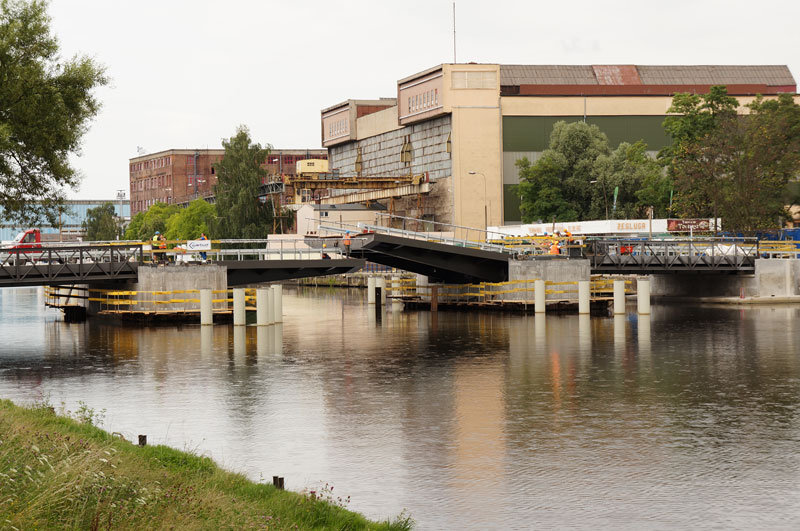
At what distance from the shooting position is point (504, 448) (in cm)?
2080

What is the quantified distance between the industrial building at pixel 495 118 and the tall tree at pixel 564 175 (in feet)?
19.1

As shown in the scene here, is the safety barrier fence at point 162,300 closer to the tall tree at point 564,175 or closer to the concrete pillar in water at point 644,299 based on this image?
the concrete pillar in water at point 644,299

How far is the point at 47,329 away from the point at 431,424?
39.0 metres

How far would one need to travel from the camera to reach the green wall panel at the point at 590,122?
408 ft

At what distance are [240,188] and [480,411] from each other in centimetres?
10656

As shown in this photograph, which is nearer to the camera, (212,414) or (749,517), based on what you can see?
(749,517)

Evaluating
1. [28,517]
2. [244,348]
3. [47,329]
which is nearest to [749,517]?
[28,517]

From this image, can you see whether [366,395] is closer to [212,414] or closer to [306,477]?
→ [212,414]

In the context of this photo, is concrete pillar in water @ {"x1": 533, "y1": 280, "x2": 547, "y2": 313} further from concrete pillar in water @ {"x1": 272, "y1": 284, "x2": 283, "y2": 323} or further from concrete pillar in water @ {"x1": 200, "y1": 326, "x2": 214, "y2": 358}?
concrete pillar in water @ {"x1": 200, "y1": 326, "x2": 214, "y2": 358}

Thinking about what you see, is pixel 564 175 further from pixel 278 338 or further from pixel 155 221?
pixel 155 221

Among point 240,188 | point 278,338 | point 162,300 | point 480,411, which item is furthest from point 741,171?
point 480,411

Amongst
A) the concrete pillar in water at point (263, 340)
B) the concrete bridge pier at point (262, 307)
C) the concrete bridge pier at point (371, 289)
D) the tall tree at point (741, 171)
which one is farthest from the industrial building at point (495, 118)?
the concrete pillar in water at point (263, 340)

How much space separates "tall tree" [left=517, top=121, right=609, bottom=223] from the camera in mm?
115688

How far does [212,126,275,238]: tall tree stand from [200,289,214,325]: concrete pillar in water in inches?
2855
